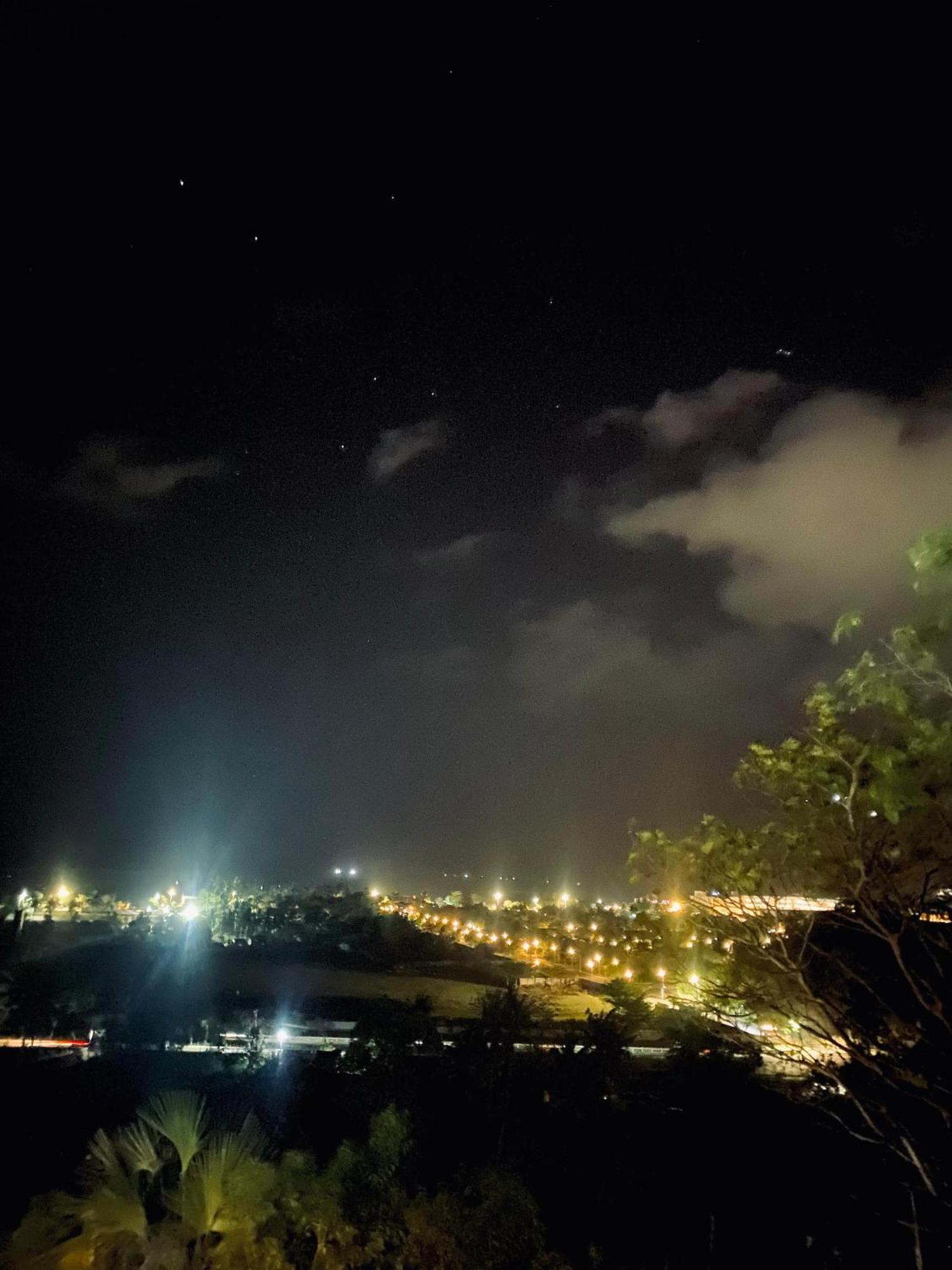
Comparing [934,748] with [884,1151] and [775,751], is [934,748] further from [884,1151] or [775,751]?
[884,1151]

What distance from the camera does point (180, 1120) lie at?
642 cm

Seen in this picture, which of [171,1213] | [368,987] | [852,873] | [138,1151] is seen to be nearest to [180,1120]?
[138,1151]

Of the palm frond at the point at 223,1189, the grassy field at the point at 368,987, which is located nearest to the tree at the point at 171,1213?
the palm frond at the point at 223,1189

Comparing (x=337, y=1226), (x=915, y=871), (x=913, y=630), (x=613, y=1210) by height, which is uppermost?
(x=913, y=630)

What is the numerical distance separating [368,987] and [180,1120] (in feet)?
102

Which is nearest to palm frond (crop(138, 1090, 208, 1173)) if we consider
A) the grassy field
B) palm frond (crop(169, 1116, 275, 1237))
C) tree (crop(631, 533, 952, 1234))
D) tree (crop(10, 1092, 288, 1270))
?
tree (crop(10, 1092, 288, 1270))

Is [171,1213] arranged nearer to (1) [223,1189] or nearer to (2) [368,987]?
(1) [223,1189]

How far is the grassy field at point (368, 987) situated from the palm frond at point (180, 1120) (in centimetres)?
2057

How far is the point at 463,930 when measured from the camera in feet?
223

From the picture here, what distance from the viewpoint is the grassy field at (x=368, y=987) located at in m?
29.2

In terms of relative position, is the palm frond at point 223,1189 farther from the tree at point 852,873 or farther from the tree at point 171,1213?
the tree at point 852,873

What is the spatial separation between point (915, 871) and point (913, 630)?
1.48 metres

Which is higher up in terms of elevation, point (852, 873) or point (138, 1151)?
point (852, 873)

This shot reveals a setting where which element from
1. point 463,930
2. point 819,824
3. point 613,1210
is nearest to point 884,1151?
point 613,1210
